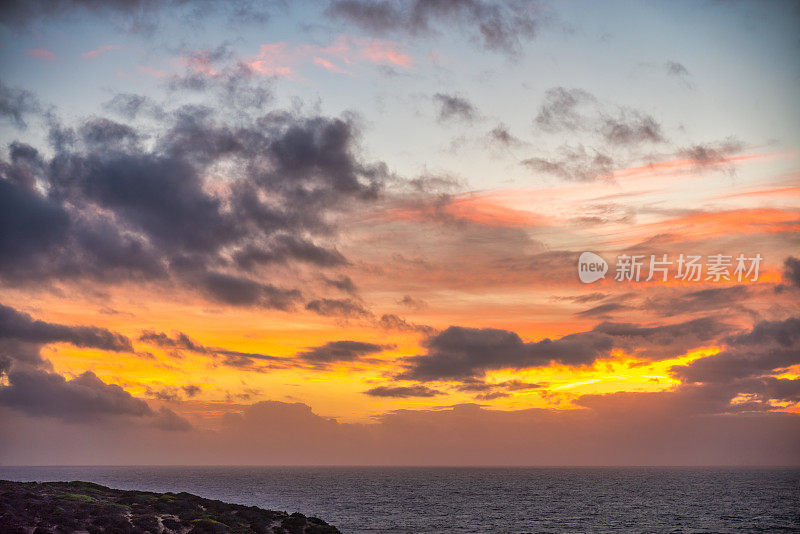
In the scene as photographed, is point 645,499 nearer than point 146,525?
No

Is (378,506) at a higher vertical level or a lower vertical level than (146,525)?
lower

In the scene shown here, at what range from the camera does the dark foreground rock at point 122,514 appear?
54.2 meters

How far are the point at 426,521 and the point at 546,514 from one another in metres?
25.3

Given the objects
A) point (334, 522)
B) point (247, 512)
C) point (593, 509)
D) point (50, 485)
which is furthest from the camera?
point (593, 509)

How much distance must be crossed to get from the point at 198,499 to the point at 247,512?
38.8 ft

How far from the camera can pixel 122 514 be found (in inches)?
2416

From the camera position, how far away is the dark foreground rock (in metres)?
54.2

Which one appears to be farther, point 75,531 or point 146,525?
point 146,525

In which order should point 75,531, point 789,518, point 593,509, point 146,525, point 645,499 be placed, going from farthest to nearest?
1. point 645,499
2. point 593,509
3. point 789,518
4. point 146,525
5. point 75,531

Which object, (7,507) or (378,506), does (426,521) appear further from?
(7,507)

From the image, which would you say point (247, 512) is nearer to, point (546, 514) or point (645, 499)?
point (546, 514)

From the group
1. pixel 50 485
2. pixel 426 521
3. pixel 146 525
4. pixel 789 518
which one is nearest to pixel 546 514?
pixel 426 521

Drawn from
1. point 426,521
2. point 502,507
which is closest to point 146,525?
point 426,521

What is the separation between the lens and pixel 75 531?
5353 cm
